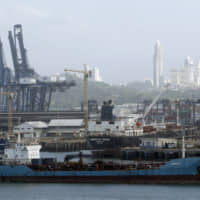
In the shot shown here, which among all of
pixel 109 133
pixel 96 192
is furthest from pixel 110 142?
pixel 96 192

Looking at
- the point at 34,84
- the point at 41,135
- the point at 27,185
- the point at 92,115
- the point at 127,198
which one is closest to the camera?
the point at 127,198

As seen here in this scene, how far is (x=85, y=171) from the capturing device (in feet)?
145

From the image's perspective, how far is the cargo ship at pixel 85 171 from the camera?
42438 mm

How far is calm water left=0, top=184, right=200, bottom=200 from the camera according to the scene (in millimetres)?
38906

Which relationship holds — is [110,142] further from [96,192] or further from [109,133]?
[96,192]

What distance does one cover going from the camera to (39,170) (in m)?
45.0

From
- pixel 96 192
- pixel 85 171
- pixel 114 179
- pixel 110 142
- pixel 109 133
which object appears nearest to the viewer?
pixel 96 192

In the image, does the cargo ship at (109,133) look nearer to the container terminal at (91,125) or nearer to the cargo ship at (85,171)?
the container terminal at (91,125)

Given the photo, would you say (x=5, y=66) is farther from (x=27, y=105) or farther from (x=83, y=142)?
(x=83, y=142)

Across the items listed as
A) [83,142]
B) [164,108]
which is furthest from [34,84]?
[83,142]

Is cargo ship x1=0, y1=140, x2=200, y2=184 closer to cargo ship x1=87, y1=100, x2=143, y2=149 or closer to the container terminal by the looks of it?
the container terminal

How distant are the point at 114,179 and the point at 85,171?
2080 mm

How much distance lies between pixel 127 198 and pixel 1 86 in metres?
81.1

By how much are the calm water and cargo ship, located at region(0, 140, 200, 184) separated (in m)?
0.75
